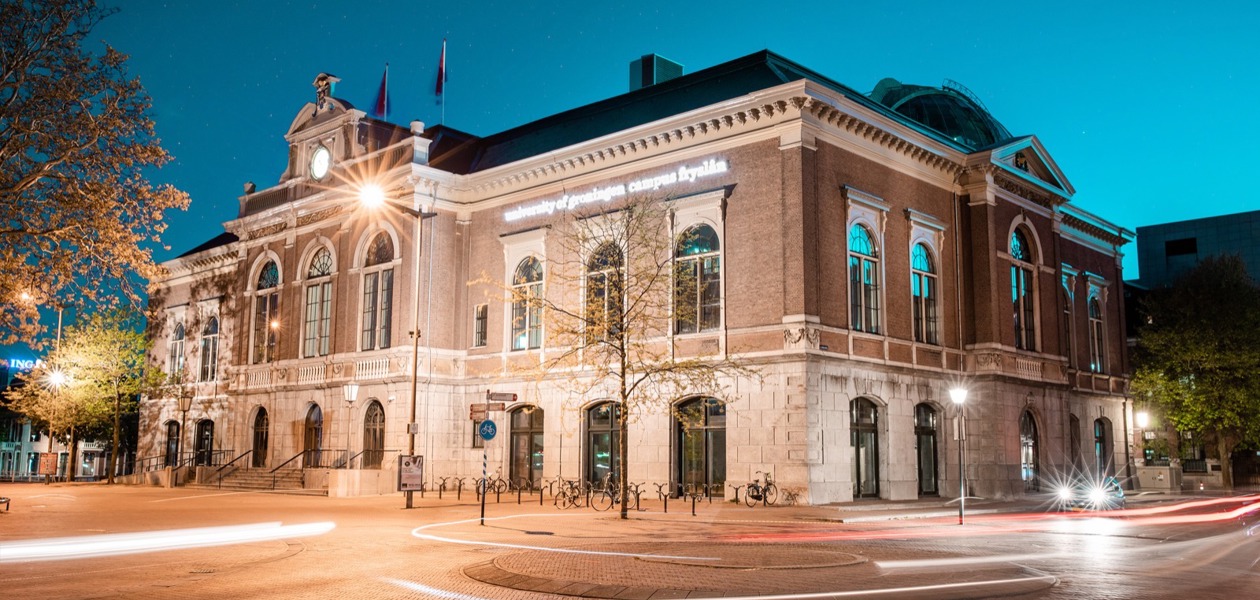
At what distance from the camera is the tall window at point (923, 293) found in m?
36.6

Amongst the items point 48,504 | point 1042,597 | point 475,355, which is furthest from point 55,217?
point 1042,597

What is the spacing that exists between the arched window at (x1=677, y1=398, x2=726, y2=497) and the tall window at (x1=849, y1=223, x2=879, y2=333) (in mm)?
5339

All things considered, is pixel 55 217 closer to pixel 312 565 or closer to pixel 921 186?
pixel 312 565

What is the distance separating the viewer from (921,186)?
37438 millimetres

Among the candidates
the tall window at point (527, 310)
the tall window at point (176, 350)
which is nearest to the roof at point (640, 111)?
the tall window at point (527, 310)

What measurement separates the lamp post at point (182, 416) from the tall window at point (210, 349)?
4.08 ft

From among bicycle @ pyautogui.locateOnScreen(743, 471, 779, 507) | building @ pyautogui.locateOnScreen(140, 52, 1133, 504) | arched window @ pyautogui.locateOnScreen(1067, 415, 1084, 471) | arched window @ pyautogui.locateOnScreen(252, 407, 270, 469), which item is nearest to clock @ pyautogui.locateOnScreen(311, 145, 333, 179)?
building @ pyautogui.locateOnScreen(140, 52, 1133, 504)

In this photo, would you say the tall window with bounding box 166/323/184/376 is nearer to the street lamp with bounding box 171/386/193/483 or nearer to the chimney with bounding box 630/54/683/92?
the street lamp with bounding box 171/386/193/483

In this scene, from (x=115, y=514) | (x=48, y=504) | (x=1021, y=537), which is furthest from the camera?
(x=48, y=504)

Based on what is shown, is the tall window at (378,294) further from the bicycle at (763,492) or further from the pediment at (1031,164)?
the pediment at (1031,164)

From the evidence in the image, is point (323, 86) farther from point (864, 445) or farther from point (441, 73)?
point (864, 445)

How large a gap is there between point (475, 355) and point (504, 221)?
5329 millimetres

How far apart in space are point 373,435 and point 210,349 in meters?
17.1

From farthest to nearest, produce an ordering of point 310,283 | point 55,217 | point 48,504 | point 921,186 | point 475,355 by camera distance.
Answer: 1. point 310,283
2. point 475,355
3. point 921,186
4. point 48,504
5. point 55,217
